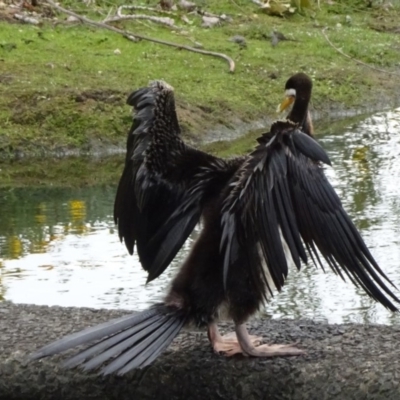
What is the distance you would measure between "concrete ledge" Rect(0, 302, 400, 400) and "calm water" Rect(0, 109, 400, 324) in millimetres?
1133

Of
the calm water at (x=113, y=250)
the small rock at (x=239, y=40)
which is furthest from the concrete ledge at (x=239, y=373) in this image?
the small rock at (x=239, y=40)

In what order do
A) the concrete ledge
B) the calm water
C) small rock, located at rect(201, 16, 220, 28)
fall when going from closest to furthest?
the concrete ledge < the calm water < small rock, located at rect(201, 16, 220, 28)

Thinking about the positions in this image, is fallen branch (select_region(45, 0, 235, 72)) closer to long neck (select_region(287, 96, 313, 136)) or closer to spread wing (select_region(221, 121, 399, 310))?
long neck (select_region(287, 96, 313, 136))

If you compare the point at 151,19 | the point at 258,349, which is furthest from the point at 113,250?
the point at 151,19

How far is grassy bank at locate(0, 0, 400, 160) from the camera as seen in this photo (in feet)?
33.3

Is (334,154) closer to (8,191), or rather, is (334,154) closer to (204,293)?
(8,191)

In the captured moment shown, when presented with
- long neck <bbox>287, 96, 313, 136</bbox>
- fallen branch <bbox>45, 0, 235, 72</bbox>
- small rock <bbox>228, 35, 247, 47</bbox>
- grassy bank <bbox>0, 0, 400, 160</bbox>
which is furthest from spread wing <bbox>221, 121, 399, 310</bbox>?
small rock <bbox>228, 35, 247, 47</bbox>

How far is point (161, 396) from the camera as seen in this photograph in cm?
443

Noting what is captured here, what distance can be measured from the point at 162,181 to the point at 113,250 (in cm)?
287

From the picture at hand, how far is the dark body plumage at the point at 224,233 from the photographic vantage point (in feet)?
13.4

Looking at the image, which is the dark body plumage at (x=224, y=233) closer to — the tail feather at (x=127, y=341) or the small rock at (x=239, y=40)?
the tail feather at (x=127, y=341)

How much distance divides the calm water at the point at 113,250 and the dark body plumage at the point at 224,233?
62.9 inches

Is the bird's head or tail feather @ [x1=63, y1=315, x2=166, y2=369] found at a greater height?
the bird's head

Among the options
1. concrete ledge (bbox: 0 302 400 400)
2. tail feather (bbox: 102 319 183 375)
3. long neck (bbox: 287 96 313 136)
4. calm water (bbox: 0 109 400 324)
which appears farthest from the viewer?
calm water (bbox: 0 109 400 324)
